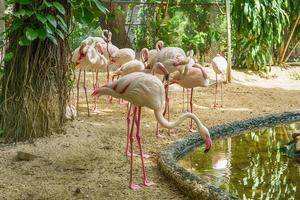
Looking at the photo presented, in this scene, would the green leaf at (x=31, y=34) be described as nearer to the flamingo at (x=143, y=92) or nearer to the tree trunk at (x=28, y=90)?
the tree trunk at (x=28, y=90)

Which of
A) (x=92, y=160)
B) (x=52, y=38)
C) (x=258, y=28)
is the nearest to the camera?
(x=92, y=160)

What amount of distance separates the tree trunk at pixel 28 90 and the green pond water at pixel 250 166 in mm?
1555

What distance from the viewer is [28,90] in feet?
18.9

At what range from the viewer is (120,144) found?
6.04 m

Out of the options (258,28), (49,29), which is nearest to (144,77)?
(49,29)

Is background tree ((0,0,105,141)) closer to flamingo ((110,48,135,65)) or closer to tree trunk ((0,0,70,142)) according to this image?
tree trunk ((0,0,70,142))

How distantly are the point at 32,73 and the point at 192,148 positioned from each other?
1.86m

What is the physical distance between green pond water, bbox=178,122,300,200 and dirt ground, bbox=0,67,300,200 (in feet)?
1.52

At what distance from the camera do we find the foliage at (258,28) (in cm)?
1192

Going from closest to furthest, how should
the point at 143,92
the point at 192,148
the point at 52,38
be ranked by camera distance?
the point at 143,92 < the point at 52,38 < the point at 192,148

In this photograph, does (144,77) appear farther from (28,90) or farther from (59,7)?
(28,90)

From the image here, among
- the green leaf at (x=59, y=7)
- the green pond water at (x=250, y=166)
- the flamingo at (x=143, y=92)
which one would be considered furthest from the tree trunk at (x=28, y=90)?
the green pond water at (x=250, y=166)

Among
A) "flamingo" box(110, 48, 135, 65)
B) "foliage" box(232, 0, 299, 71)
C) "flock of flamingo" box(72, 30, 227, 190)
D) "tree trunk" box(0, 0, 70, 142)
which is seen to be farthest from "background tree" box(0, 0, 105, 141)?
"foliage" box(232, 0, 299, 71)

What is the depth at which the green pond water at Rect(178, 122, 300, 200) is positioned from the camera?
475cm
